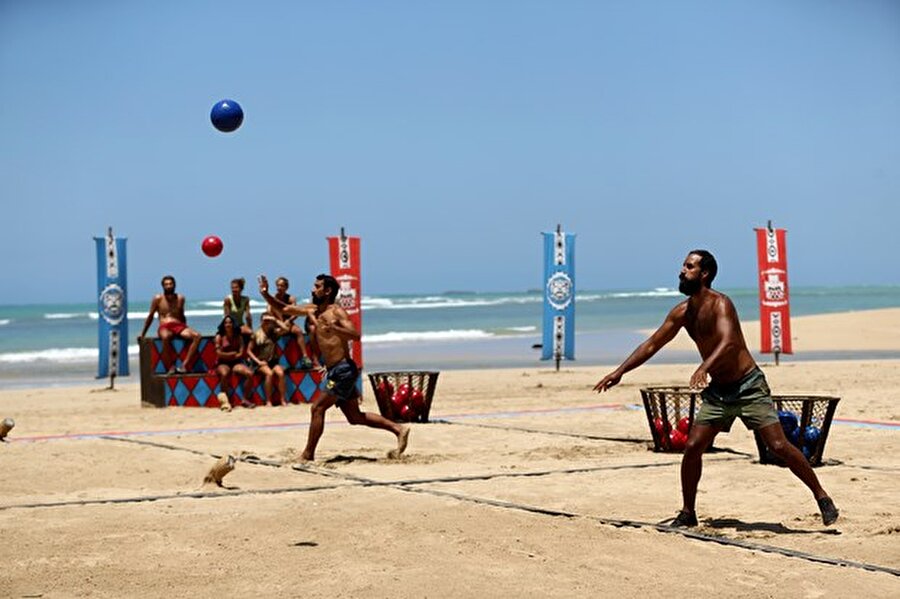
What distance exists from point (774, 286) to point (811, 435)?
12567 millimetres

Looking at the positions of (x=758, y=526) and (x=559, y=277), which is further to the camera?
(x=559, y=277)

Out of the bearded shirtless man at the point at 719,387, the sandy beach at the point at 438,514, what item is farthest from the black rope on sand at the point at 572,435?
the bearded shirtless man at the point at 719,387

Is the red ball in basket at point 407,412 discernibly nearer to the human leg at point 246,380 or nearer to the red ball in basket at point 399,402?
the red ball in basket at point 399,402

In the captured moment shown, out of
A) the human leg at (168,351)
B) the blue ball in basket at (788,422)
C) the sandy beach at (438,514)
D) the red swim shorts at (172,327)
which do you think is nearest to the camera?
the sandy beach at (438,514)

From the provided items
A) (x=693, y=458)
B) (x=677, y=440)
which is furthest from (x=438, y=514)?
(x=677, y=440)

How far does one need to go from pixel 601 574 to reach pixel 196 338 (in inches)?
452

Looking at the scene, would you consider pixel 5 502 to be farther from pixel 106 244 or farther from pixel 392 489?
pixel 106 244

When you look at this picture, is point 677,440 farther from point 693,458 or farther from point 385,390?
point 385,390

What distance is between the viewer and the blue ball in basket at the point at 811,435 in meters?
9.96

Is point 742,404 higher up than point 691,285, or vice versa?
point 691,285

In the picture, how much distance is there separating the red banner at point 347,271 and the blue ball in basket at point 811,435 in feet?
26.3

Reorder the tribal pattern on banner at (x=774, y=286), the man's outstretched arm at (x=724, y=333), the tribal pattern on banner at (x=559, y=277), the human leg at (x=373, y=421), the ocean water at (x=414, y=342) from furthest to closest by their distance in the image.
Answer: the ocean water at (x=414, y=342)
the tribal pattern on banner at (x=774, y=286)
the tribal pattern on banner at (x=559, y=277)
the human leg at (x=373, y=421)
the man's outstretched arm at (x=724, y=333)

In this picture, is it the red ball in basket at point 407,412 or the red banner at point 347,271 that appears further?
the red banner at point 347,271

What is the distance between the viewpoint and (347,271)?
17234mm
